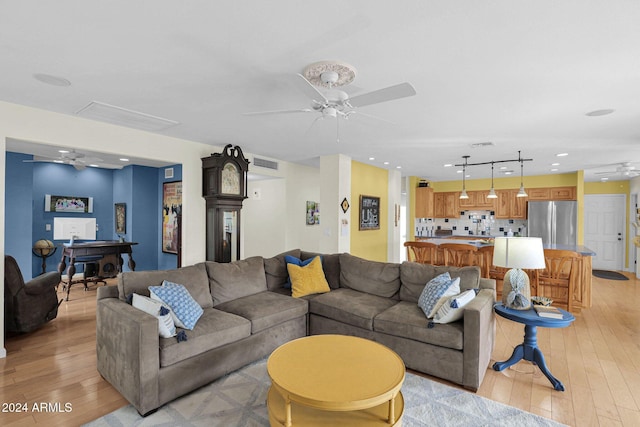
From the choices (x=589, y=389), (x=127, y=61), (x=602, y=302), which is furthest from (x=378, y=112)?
(x=602, y=302)

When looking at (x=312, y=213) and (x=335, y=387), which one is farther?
(x=312, y=213)

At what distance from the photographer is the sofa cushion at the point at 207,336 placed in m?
2.38

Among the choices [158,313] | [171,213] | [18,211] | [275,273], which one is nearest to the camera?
[158,313]

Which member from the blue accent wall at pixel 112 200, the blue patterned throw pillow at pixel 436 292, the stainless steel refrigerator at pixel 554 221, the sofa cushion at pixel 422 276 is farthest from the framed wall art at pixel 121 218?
the stainless steel refrigerator at pixel 554 221

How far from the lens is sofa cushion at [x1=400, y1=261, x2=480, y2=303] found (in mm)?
3203

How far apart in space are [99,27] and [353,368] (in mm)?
2577

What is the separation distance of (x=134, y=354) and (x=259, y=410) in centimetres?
96

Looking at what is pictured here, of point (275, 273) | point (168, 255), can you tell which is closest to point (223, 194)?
point (275, 273)

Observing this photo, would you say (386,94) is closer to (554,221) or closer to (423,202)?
(423,202)

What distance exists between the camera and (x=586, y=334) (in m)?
3.81

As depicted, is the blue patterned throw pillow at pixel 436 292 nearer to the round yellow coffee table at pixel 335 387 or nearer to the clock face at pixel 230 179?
the round yellow coffee table at pixel 335 387

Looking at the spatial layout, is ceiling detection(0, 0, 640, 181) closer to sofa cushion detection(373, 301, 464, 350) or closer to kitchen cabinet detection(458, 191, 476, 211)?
sofa cushion detection(373, 301, 464, 350)

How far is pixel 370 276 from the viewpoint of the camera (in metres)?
3.84

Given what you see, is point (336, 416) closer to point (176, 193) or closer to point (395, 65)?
point (395, 65)
